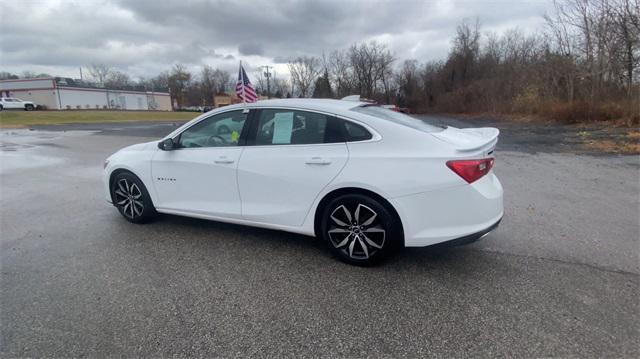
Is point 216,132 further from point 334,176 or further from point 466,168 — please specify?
point 466,168

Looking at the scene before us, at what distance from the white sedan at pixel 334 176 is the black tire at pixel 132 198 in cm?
21

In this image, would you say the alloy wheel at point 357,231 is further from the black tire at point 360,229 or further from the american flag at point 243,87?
the american flag at point 243,87

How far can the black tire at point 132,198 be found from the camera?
429cm

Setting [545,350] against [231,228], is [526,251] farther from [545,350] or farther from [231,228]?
[231,228]

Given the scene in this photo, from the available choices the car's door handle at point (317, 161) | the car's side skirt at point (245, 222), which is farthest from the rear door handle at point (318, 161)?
the car's side skirt at point (245, 222)

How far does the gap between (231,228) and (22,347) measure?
2.27 meters

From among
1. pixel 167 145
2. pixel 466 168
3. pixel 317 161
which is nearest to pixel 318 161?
pixel 317 161

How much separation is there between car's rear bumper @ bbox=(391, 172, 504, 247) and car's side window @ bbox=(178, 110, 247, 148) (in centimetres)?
196

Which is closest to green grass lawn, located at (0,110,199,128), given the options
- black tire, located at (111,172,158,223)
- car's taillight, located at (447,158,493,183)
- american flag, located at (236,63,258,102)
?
american flag, located at (236,63,258,102)

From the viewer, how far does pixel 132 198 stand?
438cm

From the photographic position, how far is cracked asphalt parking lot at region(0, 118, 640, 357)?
2246 mm

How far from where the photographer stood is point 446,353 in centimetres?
214

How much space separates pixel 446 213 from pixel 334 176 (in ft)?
3.46

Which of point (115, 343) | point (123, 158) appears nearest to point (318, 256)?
point (115, 343)
